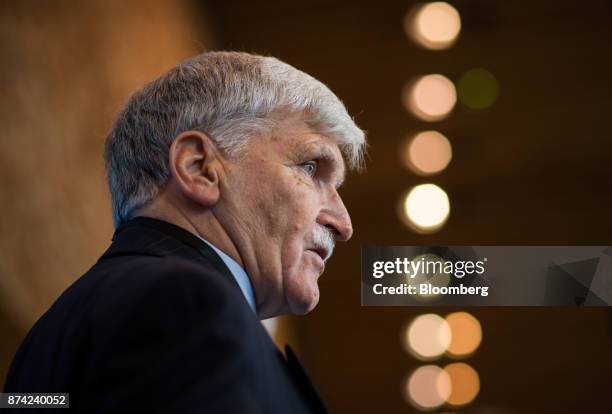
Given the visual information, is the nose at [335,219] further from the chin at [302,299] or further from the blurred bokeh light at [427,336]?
the blurred bokeh light at [427,336]

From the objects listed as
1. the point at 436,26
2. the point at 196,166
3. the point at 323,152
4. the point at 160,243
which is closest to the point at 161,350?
the point at 160,243

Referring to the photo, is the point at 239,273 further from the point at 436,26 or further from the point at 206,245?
the point at 436,26

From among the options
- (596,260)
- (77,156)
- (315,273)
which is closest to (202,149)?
(315,273)

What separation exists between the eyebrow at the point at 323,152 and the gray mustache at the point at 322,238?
0.32 ft

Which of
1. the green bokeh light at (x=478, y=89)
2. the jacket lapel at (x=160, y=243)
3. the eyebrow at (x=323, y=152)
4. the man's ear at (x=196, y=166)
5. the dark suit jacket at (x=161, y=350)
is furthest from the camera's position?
the green bokeh light at (x=478, y=89)

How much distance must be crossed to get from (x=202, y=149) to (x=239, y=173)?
0.06 metres

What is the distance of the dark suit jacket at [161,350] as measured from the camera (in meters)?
0.72

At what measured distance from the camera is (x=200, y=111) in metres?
1.13

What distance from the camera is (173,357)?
2.39 feet

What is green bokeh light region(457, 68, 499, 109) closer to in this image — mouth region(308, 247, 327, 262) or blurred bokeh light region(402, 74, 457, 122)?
blurred bokeh light region(402, 74, 457, 122)

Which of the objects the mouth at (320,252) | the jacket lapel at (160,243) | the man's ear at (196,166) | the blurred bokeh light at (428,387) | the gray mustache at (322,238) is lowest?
the blurred bokeh light at (428,387)

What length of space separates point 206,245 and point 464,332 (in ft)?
7.69

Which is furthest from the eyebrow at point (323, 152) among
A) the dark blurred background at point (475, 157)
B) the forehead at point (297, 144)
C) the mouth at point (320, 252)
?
the dark blurred background at point (475, 157)

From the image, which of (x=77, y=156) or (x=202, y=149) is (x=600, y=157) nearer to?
(x=77, y=156)
